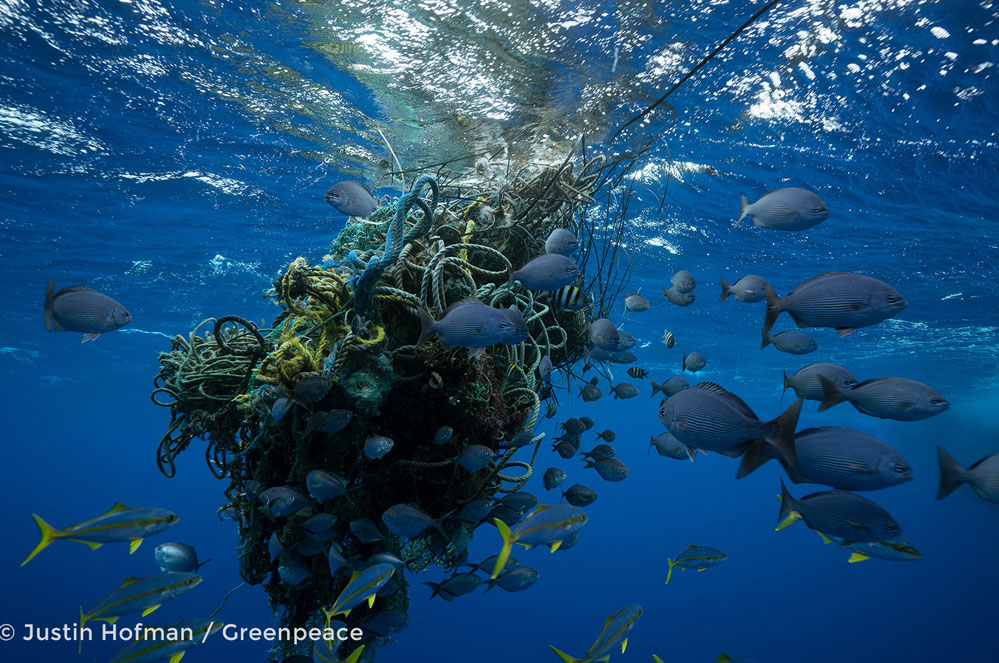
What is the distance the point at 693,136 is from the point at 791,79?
2.14 meters

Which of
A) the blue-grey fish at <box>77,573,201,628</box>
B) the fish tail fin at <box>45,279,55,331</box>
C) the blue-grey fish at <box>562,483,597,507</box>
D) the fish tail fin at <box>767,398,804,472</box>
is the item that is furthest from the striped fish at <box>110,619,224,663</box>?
the fish tail fin at <box>767,398,804,472</box>

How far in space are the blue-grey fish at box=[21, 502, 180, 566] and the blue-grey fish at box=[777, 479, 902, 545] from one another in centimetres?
463

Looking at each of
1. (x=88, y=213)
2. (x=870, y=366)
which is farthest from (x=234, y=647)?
(x=870, y=366)

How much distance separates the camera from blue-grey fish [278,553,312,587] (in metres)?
3.36

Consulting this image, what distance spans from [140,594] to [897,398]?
6.05 meters

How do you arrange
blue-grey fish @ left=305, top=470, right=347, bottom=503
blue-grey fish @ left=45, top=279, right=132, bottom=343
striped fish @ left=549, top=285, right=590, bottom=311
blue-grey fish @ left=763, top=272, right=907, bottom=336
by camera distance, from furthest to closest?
striped fish @ left=549, top=285, right=590, bottom=311, blue-grey fish @ left=45, top=279, right=132, bottom=343, blue-grey fish @ left=763, top=272, right=907, bottom=336, blue-grey fish @ left=305, top=470, right=347, bottom=503

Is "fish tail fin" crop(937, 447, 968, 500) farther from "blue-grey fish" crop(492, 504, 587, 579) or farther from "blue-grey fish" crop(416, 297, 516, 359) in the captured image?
"blue-grey fish" crop(416, 297, 516, 359)

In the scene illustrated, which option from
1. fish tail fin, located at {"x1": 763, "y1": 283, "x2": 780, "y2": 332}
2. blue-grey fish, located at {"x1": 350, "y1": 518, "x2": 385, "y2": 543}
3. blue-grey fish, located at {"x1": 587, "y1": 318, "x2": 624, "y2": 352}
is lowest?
blue-grey fish, located at {"x1": 350, "y1": 518, "x2": 385, "y2": 543}

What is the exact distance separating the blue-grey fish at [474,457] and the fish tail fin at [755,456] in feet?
5.55

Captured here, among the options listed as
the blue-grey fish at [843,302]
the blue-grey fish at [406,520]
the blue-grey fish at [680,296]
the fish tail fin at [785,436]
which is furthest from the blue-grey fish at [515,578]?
the blue-grey fish at [680,296]

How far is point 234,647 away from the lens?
31891 mm

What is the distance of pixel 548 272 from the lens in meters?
3.77

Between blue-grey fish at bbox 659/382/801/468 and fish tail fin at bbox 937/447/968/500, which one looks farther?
fish tail fin at bbox 937/447/968/500

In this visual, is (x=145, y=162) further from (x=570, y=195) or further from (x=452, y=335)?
(x=452, y=335)
